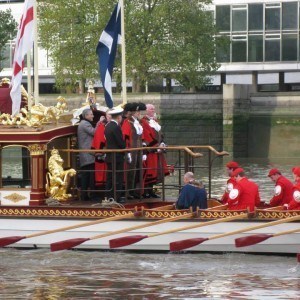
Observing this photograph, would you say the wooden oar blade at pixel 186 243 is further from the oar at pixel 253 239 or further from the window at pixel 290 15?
the window at pixel 290 15

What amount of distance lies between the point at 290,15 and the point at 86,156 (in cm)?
4410

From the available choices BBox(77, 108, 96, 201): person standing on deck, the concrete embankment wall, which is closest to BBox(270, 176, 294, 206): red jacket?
BBox(77, 108, 96, 201): person standing on deck

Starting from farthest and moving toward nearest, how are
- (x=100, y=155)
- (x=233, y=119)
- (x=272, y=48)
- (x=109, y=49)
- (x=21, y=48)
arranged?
(x=272, y=48), (x=233, y=119), (x=109, y=49), (x=21, y=48), (x=100, y=155)

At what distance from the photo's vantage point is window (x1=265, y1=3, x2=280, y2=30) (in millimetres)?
66000

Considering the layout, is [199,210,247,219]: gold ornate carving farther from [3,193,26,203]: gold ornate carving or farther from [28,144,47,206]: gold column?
[3,193,26,203]: gold ornate carving

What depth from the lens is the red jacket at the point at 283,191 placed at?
72.0 feet

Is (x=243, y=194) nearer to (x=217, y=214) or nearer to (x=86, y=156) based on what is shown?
(x=217, y=214)

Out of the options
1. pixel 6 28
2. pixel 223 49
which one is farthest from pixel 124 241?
pixel 223 49

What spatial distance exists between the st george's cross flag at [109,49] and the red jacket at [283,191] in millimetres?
3617

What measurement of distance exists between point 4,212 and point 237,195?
13.1 feet

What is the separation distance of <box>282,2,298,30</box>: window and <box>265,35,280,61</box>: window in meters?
0.74

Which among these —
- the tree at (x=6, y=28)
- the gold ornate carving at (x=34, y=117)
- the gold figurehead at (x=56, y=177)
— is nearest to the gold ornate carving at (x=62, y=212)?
the gold figurehead at (x=56, y=177)

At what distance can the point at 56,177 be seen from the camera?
22422 millimetres

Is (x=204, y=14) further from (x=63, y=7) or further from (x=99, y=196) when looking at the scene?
(x=99, y=196)
